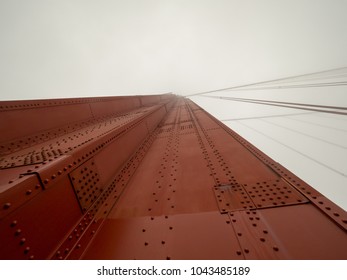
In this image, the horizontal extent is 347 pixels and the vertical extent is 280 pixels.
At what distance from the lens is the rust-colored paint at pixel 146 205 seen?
1801mm

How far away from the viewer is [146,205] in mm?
2865

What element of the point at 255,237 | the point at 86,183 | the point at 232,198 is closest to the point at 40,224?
the point at 86,183

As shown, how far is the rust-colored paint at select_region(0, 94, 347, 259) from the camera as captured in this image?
1.80 metres

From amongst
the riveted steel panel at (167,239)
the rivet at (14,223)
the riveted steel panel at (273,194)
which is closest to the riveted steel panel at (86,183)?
the riveted steel panel at (167,239)

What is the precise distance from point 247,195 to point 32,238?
251cm

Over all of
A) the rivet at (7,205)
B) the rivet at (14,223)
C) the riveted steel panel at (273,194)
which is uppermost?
the rivet at (7,205)

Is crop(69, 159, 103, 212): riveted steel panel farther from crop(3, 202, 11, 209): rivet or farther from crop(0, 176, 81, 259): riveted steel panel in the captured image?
crop(3, 202, 11, 209): rivet

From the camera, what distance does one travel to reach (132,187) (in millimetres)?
3531

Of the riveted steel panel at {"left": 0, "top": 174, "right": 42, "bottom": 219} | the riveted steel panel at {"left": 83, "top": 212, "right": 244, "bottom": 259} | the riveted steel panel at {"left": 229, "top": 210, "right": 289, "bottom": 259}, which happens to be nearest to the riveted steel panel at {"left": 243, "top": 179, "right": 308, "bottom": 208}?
the riveted steel panel at {"left": 229, "top": 210, "right": 289, "bottom": 259}

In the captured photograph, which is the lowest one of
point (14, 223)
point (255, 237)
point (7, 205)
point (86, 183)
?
point (255, 237)

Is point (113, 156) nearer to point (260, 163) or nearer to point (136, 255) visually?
point (136, 255)

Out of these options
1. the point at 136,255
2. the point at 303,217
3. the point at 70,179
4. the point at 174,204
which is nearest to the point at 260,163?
the point at 303,217

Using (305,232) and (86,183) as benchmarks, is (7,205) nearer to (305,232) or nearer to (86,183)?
(86,183)

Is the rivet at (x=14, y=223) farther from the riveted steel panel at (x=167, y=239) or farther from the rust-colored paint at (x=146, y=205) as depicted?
the riveted steel panel at (x=167, y=239)
